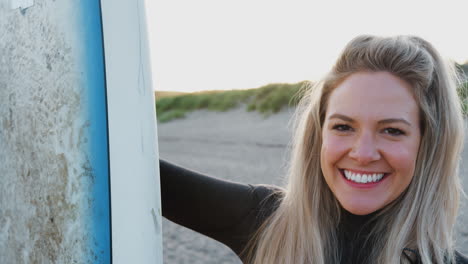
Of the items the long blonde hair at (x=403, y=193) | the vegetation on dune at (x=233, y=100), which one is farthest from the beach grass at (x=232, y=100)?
the long blonde hair at (x=403, y=193)

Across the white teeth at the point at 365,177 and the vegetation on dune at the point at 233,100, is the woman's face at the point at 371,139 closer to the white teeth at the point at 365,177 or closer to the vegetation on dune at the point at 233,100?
the white teeth at the point at 365,177

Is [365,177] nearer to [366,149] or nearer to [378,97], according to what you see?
[366,149]

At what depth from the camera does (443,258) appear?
159 centimetres

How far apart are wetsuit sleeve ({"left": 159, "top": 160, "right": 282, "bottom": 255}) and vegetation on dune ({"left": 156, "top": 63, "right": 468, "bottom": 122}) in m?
13.8

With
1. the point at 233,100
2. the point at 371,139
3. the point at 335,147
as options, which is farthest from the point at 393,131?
the point at 233,100

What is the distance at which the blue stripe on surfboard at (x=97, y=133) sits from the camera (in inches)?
54.1

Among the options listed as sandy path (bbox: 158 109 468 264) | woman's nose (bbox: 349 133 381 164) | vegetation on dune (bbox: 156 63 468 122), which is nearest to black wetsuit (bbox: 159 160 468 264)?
→ woman's nose (bbox: 349 133 381 164)

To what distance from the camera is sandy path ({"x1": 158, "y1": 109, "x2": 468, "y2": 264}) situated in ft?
16.0

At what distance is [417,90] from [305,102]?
1.97 feet

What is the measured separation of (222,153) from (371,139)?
10.9 m

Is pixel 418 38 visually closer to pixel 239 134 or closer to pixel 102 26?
pixel 102 26

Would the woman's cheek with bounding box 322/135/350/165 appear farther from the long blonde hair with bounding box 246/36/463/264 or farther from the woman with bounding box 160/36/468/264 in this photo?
the long blonde hair with bounding box 246/36/463/264

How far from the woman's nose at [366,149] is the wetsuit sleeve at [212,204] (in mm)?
445

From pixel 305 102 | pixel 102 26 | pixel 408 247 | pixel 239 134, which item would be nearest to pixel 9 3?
pixel 102 26
